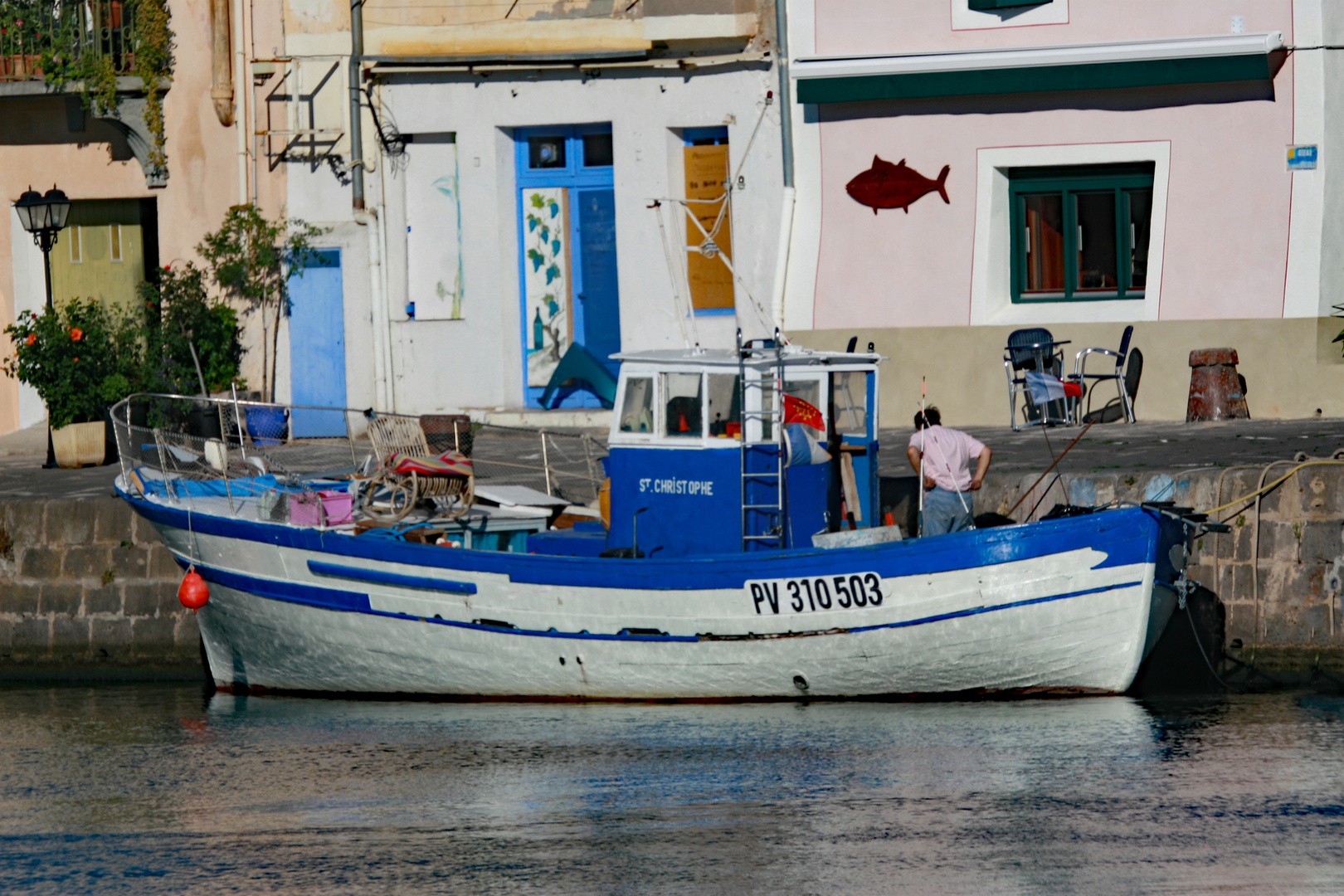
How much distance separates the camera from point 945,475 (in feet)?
37.5

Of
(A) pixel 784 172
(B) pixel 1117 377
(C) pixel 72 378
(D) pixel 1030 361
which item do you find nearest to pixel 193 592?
(C) pixel 72 378

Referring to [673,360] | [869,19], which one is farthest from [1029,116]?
[673,360]

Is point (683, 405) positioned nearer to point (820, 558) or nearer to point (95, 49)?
point (820, 558)

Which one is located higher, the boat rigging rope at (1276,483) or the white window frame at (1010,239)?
the white window frame at (1010,239)

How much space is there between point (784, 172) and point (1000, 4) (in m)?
2.78

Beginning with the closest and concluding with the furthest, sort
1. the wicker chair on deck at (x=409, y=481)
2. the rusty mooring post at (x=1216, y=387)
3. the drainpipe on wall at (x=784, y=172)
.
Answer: the wicker chair on deck at (x=409, y=481) → the rusty mooring post at (x=1216, y=387) → the drainpipe on wall at (x=784, y=172)

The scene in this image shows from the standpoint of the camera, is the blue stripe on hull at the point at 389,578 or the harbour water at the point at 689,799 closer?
the harbour water at the point at 689,799

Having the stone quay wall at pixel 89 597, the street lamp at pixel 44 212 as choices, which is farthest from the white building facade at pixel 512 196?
the stone quay wall at pixel 89 597

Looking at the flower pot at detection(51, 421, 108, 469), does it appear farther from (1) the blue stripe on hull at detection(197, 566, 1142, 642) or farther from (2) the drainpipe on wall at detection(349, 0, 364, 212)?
(1) the blue stripe on hull at detection(197, 566, 1142, 642)

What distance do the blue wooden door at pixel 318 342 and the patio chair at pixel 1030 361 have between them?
765 centimetres

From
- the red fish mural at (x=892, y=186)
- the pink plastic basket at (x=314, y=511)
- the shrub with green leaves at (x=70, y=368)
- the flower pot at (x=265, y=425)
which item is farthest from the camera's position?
the flower pot at (x=265, y=425)

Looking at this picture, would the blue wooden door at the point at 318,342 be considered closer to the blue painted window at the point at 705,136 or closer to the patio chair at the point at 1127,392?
the blue painted window at the point at 705,136

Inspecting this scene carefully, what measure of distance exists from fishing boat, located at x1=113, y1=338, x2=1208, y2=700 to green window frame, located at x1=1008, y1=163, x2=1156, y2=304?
21.3ft

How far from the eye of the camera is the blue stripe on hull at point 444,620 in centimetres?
1071
